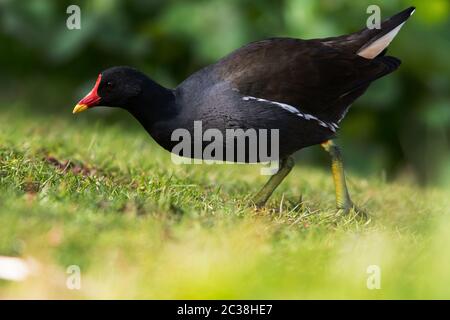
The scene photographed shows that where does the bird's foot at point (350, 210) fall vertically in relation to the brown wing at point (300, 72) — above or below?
below

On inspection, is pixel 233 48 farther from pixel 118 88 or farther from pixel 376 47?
pixel 118 88

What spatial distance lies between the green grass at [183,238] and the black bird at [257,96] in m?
0.35

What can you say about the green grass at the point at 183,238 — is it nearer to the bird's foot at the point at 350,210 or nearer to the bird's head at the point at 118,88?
the bird's foot at the point at 350,210

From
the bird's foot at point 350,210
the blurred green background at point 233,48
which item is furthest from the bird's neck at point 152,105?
the blurred green background at point 233,48

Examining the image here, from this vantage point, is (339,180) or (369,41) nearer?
(339,180)

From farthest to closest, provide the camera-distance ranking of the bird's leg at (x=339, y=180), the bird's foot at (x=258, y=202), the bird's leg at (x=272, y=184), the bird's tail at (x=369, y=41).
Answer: the bird's tail at (x=369, y=41) → the bird's leg at (x=339, y=180) → the bird's leg at (x=272, y=184) → the bird's foot at (x=258, y=202)

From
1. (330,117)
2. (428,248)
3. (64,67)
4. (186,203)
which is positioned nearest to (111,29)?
(64,67)

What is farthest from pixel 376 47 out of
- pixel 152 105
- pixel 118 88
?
pixel 118 88

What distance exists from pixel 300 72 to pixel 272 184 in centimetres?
69

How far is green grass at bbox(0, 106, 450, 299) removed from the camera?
3531 millimetres

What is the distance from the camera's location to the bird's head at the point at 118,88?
5.00m

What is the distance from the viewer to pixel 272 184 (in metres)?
5.35

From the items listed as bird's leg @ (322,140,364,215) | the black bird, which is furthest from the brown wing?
bird's leg @ (322,140,364,215)
